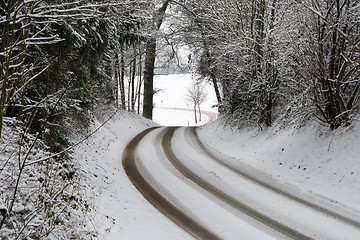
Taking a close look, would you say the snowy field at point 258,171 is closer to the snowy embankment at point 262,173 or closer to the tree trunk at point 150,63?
the snowy embankment at point 262,173

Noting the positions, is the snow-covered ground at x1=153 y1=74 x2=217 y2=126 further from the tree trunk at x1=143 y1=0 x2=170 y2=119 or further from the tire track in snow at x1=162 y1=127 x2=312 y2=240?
the tire track in snow at x1=162 y1=127 x2=312 y2=240

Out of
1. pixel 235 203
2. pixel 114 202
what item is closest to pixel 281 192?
pixel 235 203

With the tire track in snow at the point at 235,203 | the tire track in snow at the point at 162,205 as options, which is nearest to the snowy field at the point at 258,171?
the tire track in snow at the point at 162,205

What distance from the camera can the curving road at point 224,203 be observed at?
18.9ft

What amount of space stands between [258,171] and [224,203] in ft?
9.55

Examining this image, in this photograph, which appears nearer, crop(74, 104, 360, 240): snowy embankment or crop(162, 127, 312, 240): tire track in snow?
crop(162, 127, 312, 240): tire track in snow

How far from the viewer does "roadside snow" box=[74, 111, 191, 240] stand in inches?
221

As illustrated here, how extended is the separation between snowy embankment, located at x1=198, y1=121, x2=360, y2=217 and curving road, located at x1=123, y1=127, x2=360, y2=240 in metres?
0.47

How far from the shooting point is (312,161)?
8.69 m

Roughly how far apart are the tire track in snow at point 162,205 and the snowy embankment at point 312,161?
3.33 metres

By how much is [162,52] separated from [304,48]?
51.4 feet

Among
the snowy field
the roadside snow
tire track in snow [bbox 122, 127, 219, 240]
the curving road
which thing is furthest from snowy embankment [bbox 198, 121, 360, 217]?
the roadside snow

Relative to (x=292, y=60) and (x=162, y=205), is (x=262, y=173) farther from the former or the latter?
(x=292, y=60)

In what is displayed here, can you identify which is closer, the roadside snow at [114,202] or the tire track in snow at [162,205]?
the roadside snow at [114,202]
